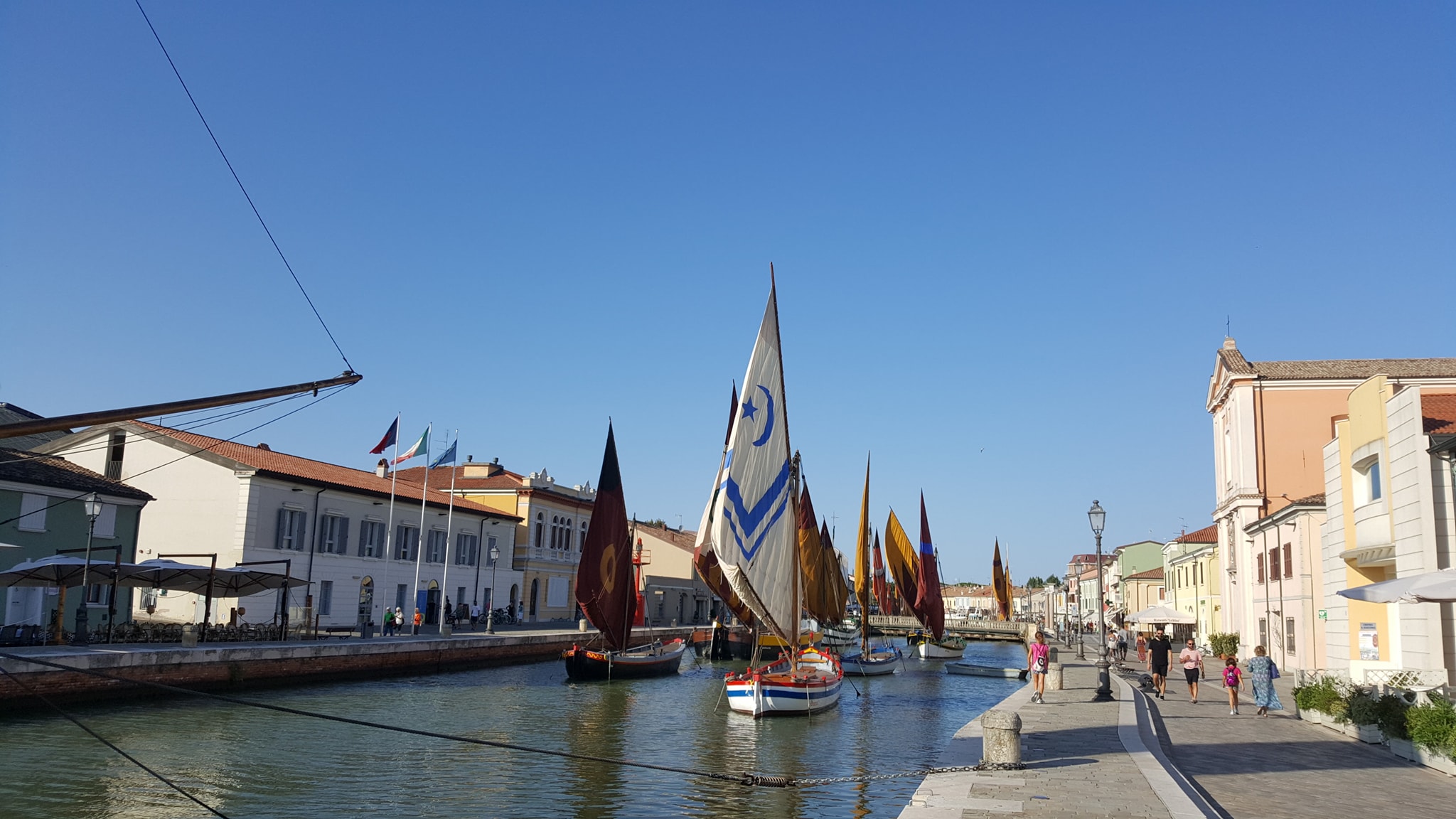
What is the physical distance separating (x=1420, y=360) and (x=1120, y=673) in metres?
28.1

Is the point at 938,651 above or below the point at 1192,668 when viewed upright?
below

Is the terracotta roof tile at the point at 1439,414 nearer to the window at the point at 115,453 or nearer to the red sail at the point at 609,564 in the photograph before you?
the red sail at the point at 609,564

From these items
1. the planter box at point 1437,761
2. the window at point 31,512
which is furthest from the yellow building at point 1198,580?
the window at point 31,512

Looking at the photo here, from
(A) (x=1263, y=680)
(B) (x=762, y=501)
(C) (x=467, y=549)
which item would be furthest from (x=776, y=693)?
(C) (x=467, y=549)

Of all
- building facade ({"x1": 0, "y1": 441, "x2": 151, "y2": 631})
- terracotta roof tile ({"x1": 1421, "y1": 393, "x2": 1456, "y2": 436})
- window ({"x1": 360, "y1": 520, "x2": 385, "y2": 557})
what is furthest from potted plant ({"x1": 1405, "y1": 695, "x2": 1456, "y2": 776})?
window ({"x1": 360, "y1": 520, "x2": 385, "y2": 557})

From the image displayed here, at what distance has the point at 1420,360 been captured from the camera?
49.3 meters

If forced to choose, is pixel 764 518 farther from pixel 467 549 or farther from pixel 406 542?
pixel 467 549

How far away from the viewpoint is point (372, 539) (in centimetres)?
4794

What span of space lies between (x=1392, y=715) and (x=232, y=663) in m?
26.4

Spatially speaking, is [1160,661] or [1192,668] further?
[1160,661]

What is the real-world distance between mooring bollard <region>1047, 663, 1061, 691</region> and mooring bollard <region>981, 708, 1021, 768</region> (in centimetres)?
1592

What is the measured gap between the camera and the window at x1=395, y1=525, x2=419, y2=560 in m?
49.7

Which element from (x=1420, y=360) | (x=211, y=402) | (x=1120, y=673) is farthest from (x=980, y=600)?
(x=211, y=402)

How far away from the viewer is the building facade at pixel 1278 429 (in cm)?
4806
